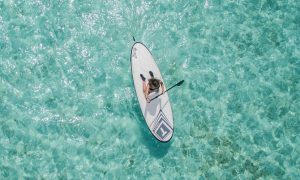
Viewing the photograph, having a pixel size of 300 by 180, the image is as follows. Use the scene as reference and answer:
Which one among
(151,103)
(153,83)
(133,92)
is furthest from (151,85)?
(133,92)

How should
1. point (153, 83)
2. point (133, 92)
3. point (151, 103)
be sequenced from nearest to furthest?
point (153, 83)
point (151, 103)
point (133, 92)

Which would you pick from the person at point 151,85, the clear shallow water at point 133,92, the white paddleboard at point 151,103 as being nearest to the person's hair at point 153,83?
the person at point 151,85

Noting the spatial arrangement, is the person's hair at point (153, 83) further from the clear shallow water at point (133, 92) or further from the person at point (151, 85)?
the clear shallow water at point (133, 92)

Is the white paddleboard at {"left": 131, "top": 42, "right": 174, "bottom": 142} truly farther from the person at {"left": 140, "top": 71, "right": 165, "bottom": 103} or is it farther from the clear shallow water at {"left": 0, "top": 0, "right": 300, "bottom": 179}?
the clear shallow water at {"left": 0, "top": 0, "right": 300, "bottom": 179}

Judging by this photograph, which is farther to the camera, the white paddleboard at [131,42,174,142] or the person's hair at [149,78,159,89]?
the white paddleboard at [131,42,174,142]

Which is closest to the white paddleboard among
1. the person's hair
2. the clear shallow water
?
the person's hair

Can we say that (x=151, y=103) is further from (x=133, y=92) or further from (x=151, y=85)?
(x=133, y=92)

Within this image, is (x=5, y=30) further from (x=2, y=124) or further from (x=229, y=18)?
(x=229, y=18)

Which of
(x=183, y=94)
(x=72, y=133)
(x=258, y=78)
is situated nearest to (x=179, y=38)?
(x=183, y=94)
